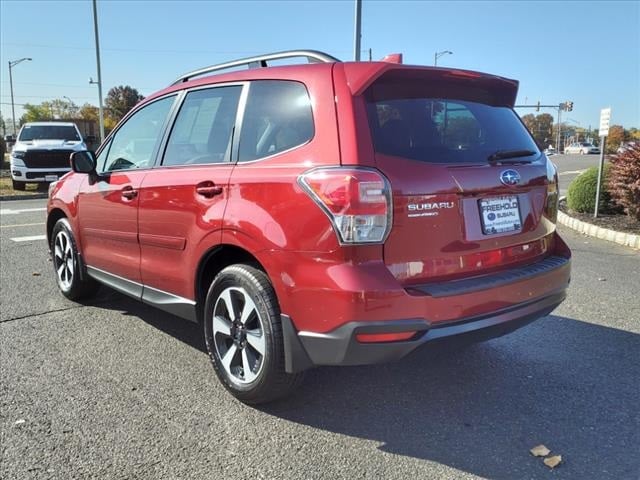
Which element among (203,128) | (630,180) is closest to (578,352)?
(203,128)

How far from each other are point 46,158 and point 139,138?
13.9 metres

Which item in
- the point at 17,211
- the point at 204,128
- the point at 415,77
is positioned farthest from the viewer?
the point at 17,211

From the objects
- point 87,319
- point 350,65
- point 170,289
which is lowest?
point 87,319

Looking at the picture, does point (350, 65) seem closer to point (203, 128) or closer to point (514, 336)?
point (203, 128)

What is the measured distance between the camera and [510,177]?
296 centimetres

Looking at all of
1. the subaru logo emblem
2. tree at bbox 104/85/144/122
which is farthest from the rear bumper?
tree at bbox 104/85/144/122

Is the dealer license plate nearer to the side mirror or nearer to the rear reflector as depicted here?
the rear reflector

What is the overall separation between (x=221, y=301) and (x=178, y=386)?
2.12 ft

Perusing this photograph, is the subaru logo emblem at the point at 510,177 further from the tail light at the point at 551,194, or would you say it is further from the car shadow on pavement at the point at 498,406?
the car shadow on pavement at the point at 498,406

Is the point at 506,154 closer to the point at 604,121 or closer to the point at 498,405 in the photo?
the point at 498,405

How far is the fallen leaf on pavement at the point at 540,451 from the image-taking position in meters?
2.62

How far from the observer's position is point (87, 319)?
4664 mm

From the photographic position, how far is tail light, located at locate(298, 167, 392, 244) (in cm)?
247

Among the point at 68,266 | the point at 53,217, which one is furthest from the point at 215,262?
the point at 53,217
